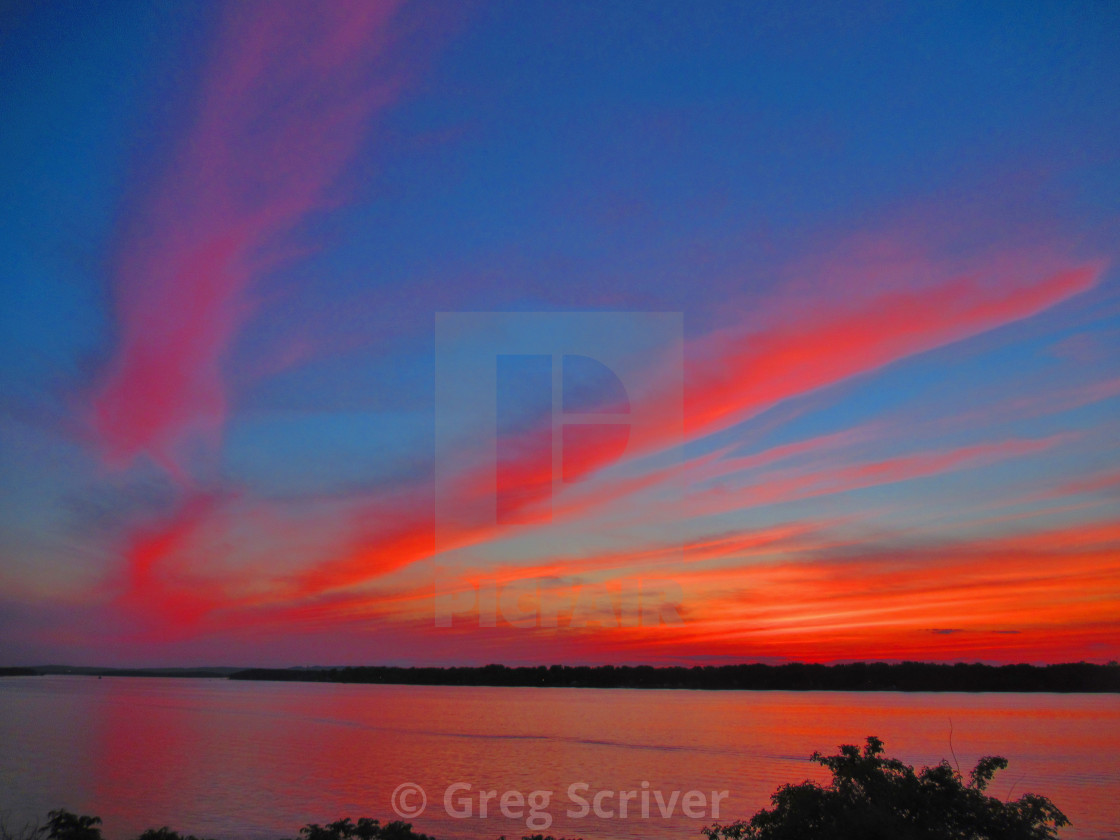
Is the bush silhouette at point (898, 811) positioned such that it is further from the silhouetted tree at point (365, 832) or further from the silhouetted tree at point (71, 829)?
the silhouetted tree at point (71, 829)

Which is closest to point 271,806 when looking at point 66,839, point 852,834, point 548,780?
point 548,780

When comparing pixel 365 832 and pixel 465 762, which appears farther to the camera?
pixel 465 762

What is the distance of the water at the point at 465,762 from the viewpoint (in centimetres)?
2809

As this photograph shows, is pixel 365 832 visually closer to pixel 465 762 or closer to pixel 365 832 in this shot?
pixel 365 832

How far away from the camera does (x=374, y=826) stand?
524 inches

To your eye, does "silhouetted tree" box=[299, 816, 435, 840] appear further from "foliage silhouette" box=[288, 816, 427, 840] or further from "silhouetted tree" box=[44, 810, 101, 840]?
"silhouetted tree" box=[44, 810, 101, 840]

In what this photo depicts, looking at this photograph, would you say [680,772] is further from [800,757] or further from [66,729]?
[66,729]

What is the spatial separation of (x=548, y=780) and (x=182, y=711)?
2555 inches
